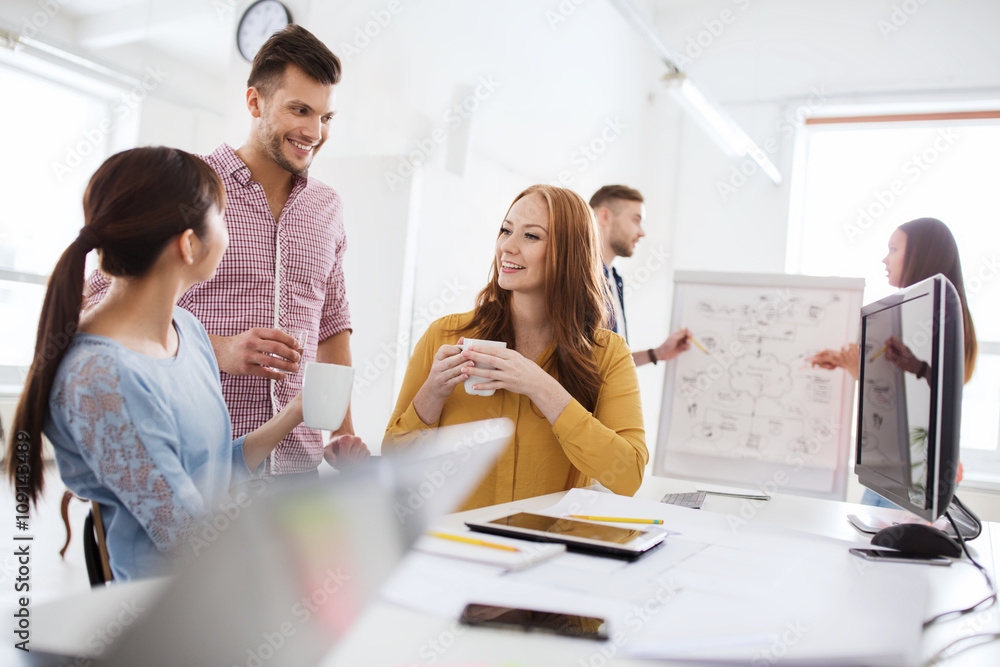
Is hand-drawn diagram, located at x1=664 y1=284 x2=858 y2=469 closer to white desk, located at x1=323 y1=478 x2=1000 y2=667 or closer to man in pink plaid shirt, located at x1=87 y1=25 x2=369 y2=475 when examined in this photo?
man in pink plaid shirt, located at x1=87 y1=25 x2=369 y2=475

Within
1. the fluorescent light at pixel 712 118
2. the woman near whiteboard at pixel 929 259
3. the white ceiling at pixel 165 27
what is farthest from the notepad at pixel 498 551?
the fluorescent light at pixel 712 118

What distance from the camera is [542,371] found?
144 centimetres

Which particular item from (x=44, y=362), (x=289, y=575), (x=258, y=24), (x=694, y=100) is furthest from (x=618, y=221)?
(x=289, y=575)

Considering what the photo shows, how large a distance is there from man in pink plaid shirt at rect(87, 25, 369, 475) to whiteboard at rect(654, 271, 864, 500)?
181 cm

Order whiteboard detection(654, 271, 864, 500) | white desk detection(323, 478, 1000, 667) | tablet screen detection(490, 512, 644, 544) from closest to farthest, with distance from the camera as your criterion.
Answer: white desk detection(323, 478, 1000, 667)
tablet screen detection(490, 512, 644, 544)
whiteboard detection(654, 271, 864, 500)

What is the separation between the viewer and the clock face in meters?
2.20

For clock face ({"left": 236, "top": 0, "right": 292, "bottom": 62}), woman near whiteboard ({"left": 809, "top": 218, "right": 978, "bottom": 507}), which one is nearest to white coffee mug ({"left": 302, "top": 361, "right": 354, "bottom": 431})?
clock face ({"left": 236, "top": 0, "right": 292, "bottom": 62})

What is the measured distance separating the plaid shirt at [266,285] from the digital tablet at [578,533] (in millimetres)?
589

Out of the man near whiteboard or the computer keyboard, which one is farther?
the man near whiteboard

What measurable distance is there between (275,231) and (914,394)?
1.27m

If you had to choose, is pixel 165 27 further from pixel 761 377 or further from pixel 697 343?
pixel 761 377

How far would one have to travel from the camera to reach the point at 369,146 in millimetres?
2676

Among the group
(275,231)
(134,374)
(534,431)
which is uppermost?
(275,231)

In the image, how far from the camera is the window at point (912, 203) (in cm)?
432
